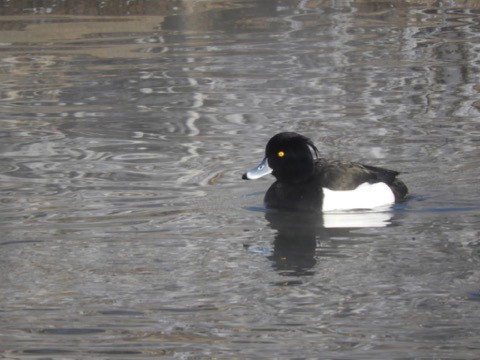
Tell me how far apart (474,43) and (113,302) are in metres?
11.3

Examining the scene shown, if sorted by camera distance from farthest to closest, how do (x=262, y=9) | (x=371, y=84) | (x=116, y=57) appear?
1. (x=262, y=9)
2. (x=116, y=57)
3. (x=371, y=84)

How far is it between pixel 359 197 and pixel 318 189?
1.08 ft

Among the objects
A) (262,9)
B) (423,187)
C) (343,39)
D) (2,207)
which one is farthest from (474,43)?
(2,207)

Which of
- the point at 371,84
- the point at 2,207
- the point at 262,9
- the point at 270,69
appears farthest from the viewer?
the point at 262,9

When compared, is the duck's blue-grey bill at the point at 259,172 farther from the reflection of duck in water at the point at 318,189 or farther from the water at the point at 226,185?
the water at the point at 226,185

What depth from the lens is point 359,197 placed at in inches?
413

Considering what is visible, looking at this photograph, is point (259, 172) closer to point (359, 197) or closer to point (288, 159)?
point (288, 159)

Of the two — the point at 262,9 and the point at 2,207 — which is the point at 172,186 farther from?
the point at 262,9

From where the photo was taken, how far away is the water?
7234 millimetres

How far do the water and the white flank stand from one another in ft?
0.50

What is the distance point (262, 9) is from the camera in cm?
2130

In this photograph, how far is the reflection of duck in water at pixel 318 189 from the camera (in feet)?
33.7

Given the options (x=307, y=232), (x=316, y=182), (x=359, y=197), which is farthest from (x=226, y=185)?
(x=307, y=232)

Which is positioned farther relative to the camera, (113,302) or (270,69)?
(270,69)
